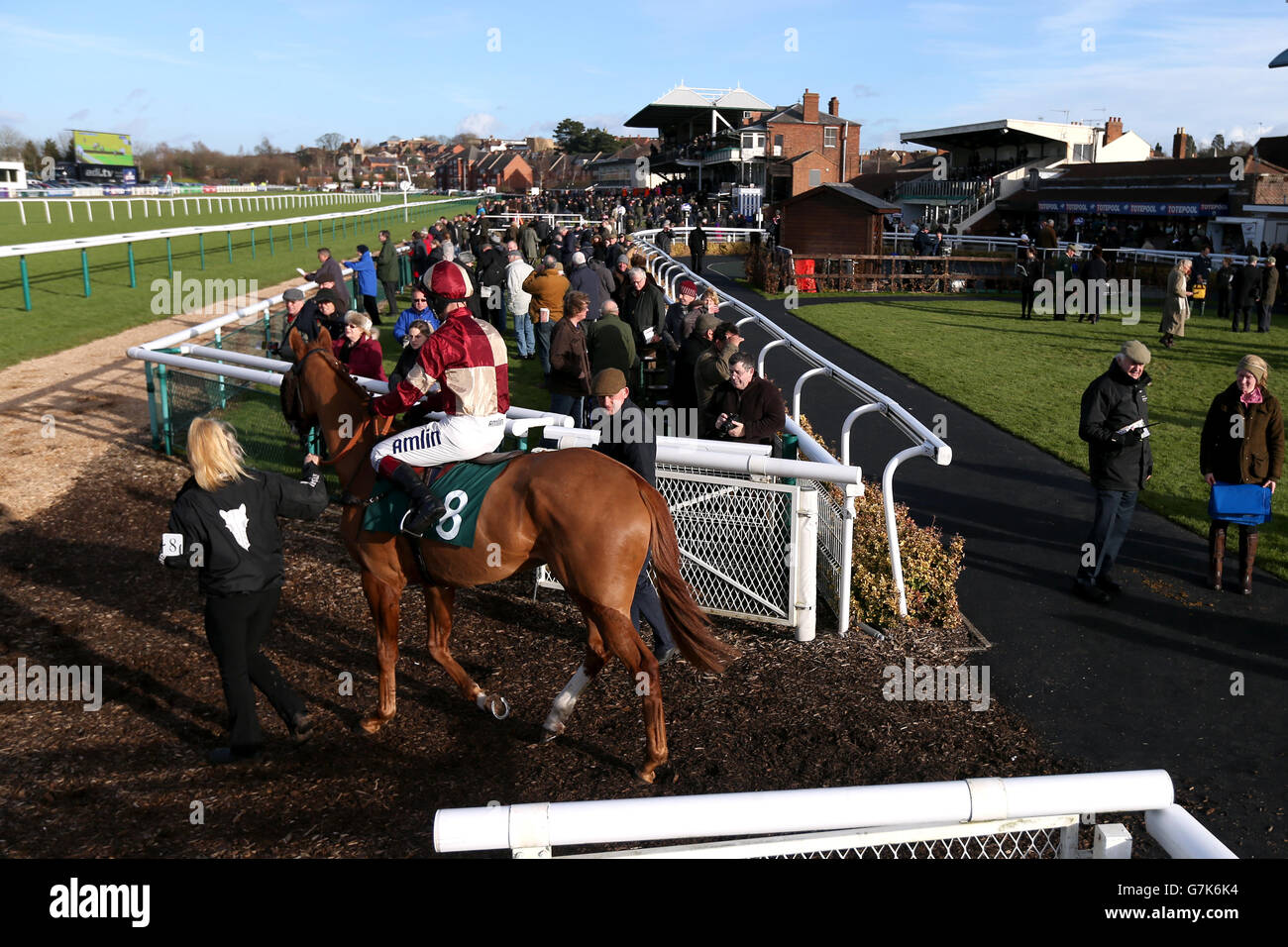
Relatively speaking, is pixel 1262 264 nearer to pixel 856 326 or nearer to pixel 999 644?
pixel 856 326

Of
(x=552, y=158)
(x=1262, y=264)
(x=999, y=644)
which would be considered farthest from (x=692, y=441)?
(x=552, y=158)

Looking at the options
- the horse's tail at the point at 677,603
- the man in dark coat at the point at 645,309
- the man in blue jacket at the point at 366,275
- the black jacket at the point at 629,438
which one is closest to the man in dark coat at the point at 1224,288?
the man in dark coat at the point at 645,309

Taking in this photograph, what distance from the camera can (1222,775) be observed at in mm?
4492

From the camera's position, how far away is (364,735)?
192 inches

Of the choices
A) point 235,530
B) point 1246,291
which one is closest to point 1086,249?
point 1246,291

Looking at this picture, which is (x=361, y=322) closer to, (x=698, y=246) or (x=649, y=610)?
(x=649, y=610)

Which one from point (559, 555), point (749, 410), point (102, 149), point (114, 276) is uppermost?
point (102, 149)

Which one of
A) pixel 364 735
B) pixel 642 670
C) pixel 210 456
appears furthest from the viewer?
pixel 364 735

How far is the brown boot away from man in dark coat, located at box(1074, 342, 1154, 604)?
710mm

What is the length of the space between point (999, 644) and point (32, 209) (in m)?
49.2

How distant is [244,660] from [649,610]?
2144mm

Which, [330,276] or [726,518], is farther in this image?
[330,276]

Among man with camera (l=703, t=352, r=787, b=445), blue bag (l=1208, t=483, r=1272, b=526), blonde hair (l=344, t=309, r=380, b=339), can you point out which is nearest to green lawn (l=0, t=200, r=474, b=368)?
blonde hair (l=344, t=309, r=380, b=339)

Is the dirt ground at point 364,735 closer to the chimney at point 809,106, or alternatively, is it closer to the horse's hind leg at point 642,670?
the horse's hind leg at point 642,670
